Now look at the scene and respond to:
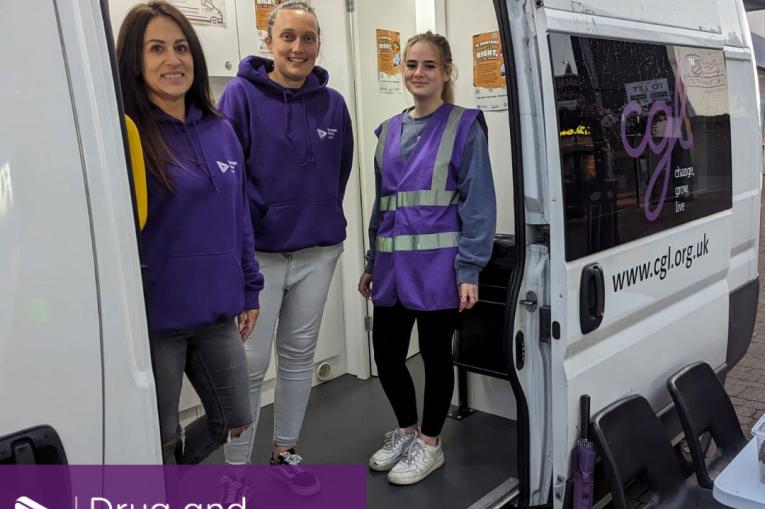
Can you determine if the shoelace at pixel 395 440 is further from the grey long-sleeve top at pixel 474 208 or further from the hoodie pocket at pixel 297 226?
the hoodie pocket at pixel 297 226

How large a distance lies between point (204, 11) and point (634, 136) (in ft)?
6.33

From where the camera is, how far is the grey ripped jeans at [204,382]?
67.5 inches

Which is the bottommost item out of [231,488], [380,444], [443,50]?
[380,444]

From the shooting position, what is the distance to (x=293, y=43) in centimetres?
223

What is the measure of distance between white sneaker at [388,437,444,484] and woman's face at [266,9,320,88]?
1.50 meters

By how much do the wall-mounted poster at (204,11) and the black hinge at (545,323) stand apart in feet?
6.54

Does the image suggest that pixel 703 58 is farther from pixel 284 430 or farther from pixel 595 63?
pixel 284 430

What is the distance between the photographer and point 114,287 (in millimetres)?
1052

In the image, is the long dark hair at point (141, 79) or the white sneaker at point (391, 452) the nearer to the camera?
the long dark hair at point (141, 79)

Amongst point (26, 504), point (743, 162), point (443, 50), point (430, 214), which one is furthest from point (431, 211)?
point (26, 504)

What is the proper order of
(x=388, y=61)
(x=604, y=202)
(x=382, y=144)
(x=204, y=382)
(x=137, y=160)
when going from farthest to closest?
(x=388, y=61) < (x=382, y=144) < (x=604, y=202) < (x=204, y=382) < (x=137, y=160)

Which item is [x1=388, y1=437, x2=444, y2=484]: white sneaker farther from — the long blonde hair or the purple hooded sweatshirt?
the long blonde hair

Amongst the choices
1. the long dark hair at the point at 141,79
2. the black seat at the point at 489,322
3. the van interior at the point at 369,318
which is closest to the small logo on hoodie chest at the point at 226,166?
the long dark hair at the point at 141,79

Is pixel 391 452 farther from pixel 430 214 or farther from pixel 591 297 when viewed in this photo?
pixel 591 297
